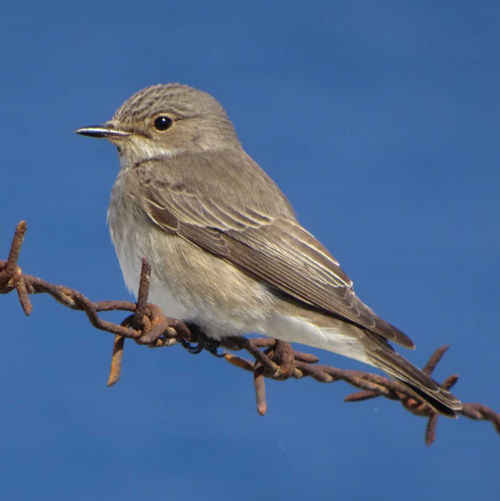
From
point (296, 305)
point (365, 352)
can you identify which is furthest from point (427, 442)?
point (296, 305)

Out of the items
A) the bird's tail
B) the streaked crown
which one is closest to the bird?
the bird's tail

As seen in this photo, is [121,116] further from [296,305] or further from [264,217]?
[296,305]

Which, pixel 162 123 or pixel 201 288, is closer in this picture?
pixel 201 288

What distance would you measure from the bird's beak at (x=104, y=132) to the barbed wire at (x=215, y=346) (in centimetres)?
162

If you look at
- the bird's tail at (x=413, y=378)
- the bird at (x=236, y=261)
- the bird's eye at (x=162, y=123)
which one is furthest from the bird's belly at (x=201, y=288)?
the bird's eye at (x=162, y=123)

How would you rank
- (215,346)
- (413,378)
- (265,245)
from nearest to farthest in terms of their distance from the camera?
1. (413,378)
2. (215,346)
3. (265,245)

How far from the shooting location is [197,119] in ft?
19.1

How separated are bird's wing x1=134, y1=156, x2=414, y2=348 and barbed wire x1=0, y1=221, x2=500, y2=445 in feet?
1.22

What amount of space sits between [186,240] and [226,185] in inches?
24.0

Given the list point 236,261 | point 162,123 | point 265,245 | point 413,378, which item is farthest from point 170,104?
point 413,378

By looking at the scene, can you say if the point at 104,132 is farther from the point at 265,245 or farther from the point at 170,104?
the point at 265,245

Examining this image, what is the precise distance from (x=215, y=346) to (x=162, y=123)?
6.34 feet

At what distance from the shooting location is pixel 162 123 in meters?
5.60

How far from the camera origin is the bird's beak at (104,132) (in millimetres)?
5281
